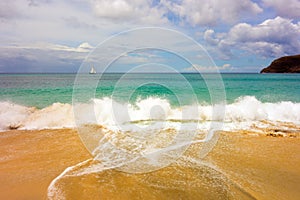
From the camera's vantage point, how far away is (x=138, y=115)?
34.3 ft

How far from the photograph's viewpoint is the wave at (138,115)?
912cm

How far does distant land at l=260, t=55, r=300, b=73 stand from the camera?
314 ft

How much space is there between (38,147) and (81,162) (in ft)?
6.61

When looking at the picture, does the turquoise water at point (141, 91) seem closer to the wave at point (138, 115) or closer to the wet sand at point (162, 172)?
the wave at point (138, 115)

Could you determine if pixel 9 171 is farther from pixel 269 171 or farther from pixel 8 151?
pixel 269 171

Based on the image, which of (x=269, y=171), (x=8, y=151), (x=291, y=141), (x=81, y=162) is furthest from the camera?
(x=291, y=141)

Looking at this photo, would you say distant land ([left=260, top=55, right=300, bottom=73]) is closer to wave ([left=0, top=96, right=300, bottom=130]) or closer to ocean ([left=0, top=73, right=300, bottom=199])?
wave ([left=0, top=96, right=300, bottom=130])

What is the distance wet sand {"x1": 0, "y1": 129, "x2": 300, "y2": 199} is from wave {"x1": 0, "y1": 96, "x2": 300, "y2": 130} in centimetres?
238

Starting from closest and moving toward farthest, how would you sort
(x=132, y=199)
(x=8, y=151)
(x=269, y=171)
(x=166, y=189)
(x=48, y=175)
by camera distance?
1. (x=132, y=199)
2. (x=166, y=189)
3. (x=48, y=175)
4. (x=269, y=171)
5. (x=8, y=151)

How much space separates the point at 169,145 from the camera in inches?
248

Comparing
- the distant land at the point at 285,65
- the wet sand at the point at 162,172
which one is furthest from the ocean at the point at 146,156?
the distant land at the point at 285,65

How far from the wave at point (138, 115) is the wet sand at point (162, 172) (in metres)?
2.38

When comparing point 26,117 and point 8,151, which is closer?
point 8,151

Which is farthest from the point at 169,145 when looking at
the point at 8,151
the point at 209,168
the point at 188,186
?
the point at 8,151
